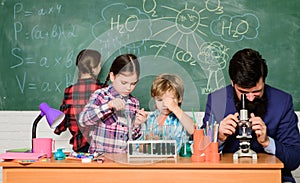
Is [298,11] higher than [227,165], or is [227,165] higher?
[298,11]

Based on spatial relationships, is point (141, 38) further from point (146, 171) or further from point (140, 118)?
point (146, 171)

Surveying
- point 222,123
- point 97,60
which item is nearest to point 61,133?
point 97,60

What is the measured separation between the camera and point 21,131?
3.65m

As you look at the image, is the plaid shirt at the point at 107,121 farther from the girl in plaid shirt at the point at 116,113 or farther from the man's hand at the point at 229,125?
the man's hand at the point at 229,125

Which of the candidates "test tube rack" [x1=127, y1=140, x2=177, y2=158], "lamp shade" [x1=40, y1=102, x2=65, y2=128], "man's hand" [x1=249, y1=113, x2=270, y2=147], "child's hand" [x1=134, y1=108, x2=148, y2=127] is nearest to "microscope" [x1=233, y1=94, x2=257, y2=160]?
"man's hand" [x1=249, y1=113, x2=270, y2=147]

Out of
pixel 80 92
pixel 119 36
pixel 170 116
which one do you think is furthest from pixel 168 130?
pixel 119 36

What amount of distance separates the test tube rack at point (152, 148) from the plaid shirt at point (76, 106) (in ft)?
2.97

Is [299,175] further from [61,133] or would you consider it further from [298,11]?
[61,133]

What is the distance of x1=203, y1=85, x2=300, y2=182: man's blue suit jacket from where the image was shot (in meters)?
2.47

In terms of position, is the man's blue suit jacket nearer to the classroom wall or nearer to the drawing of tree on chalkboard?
the drawing of tree on chalkboard

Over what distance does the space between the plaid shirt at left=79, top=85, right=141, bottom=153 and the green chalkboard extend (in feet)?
1.93

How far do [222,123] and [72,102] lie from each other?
133cm

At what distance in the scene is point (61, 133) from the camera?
3.63m

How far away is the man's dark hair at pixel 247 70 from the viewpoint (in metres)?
2.41
